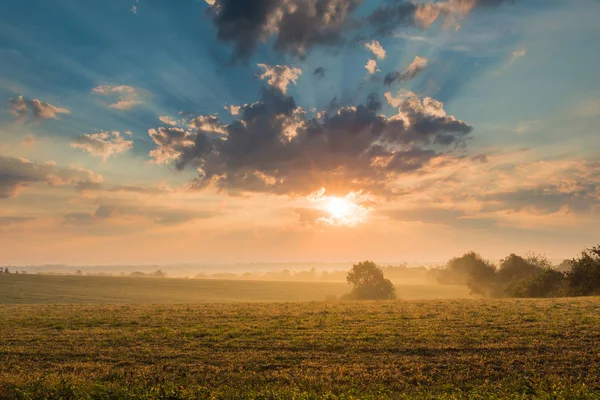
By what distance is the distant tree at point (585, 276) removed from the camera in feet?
179

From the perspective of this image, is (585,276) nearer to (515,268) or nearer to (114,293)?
(515,268)

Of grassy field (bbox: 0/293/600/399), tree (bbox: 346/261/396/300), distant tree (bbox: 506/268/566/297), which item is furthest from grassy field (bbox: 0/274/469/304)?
distant tree (bbox: 506/268/566/297)

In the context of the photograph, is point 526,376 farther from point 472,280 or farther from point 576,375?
point 472,280

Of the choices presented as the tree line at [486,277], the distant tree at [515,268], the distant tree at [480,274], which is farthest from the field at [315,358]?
the distant tree at [480,274]

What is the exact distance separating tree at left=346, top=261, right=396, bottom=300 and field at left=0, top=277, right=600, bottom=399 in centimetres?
6047

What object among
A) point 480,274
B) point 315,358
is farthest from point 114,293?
point 315,358

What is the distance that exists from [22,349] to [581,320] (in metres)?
32.5

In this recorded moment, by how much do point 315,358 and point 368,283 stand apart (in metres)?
74.2

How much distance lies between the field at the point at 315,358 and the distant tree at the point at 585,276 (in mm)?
34420

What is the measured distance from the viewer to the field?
13453mm

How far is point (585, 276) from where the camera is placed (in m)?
56.0

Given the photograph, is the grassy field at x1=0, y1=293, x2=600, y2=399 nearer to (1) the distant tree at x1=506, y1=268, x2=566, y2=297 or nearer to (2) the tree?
(1) the distant tree at x1=506, y1=268, x2=566, y2=297

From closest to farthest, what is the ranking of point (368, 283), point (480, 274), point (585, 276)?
point (585, 276) < point (368, 283) < point (480, 274)

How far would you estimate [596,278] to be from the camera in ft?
179
